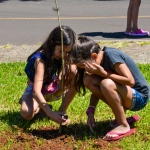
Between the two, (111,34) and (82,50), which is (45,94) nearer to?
(82,50)

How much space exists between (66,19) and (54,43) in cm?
778

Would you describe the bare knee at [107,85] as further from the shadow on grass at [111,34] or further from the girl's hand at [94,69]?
the shadow on grass at [111,34]

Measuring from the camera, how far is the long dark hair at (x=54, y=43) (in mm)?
4777

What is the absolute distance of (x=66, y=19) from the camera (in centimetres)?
1259

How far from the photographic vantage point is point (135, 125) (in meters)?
5.04

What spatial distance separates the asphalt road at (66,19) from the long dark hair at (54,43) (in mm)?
4661

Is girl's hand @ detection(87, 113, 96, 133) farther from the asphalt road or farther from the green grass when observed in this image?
the asphalt road

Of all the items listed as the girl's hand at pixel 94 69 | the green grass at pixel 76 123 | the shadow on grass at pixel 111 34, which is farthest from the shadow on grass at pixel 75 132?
the shadow on grass at pixel 111 34

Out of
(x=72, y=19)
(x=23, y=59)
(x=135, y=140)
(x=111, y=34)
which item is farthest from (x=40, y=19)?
(x=135, y=140)

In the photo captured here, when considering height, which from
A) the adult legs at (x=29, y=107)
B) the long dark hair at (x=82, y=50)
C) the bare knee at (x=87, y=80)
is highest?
the long dark hair at (x=82, y=50)

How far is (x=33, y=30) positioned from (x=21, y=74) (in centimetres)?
427

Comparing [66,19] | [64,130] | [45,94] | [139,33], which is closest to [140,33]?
[139,33]

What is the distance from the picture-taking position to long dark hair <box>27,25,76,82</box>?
4.78m

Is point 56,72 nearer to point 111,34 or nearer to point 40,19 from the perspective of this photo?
point 111,34
